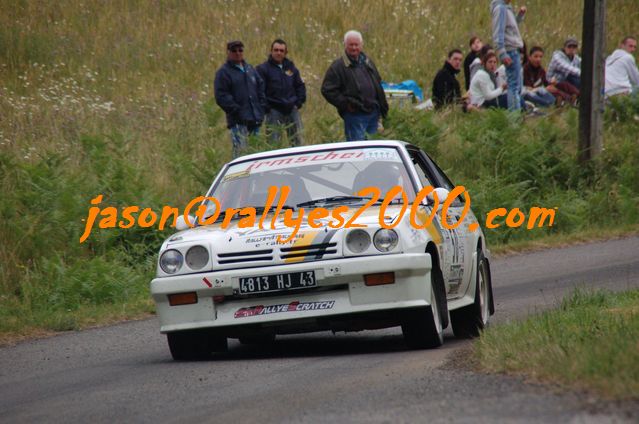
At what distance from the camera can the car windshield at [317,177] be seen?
10.0 metres

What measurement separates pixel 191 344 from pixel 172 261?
2.13ft

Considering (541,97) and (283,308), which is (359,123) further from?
(283,308)

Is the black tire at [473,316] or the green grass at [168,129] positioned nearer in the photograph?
the black tire at [473,316]

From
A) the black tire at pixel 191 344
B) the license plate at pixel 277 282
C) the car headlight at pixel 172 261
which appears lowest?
the black tire at pixel 191 344

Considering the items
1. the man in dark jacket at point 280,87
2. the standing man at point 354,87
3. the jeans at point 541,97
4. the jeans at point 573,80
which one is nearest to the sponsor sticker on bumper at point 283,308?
the standing man at point 354,87

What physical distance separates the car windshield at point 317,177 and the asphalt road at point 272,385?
1.12m

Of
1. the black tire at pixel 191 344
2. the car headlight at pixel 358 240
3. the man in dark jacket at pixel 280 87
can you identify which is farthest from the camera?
the man in dark jacket at pixel 280 87

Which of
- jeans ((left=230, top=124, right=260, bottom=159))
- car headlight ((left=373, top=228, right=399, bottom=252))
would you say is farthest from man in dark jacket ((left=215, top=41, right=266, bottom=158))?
car headlight ((left=373, top=228, right=399, bottom=252))

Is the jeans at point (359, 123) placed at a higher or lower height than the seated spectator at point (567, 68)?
higher

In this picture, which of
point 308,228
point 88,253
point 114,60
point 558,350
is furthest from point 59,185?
point 114,60

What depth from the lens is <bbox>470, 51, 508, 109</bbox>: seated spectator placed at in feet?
77.5

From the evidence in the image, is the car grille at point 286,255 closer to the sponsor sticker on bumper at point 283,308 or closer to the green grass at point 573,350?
the sponsor sticker on bumper at point 283,308

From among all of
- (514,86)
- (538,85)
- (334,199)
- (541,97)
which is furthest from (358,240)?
(538,85)

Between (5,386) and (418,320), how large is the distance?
2729 millimetres
